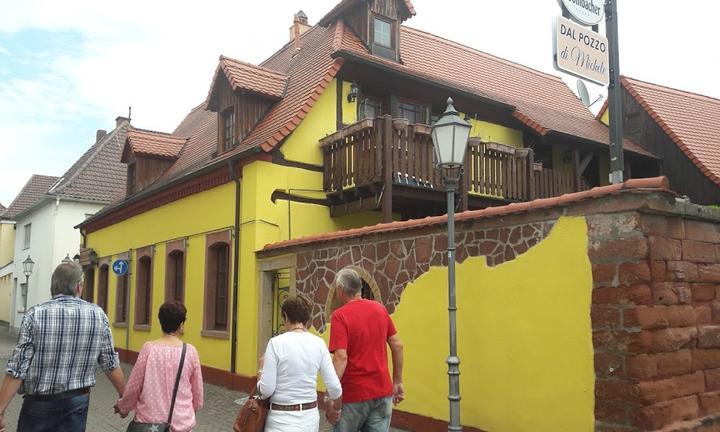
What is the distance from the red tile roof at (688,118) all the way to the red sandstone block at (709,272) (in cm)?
1188

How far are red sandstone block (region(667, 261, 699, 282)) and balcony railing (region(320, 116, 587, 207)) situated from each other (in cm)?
573

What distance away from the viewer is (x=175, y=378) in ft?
14.4

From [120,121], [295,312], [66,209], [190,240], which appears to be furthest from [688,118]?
[120,121]

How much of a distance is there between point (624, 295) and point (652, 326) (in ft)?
1.14

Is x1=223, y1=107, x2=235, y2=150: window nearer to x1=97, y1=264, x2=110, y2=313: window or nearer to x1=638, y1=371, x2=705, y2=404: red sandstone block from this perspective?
x1=97, y1=264, x2=110, y2=313: window

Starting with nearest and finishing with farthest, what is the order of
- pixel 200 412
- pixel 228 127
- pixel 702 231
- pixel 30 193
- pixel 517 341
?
1. pixel 702 231
2. pixel 517 341
3. pixel 200 412
4. pixel 228 127
5. pixel 30 193

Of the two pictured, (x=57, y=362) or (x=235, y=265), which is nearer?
(x=57, y=362)

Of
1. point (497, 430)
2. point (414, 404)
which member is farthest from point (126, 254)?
point (497, 430)

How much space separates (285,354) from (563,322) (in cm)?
330

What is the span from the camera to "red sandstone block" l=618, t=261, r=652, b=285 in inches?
230

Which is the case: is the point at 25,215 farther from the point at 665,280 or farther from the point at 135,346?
the point at 665,280

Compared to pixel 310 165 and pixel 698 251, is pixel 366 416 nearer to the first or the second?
pixel 698 251

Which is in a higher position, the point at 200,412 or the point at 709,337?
the point at 709,337

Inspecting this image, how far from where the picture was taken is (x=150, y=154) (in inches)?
733
